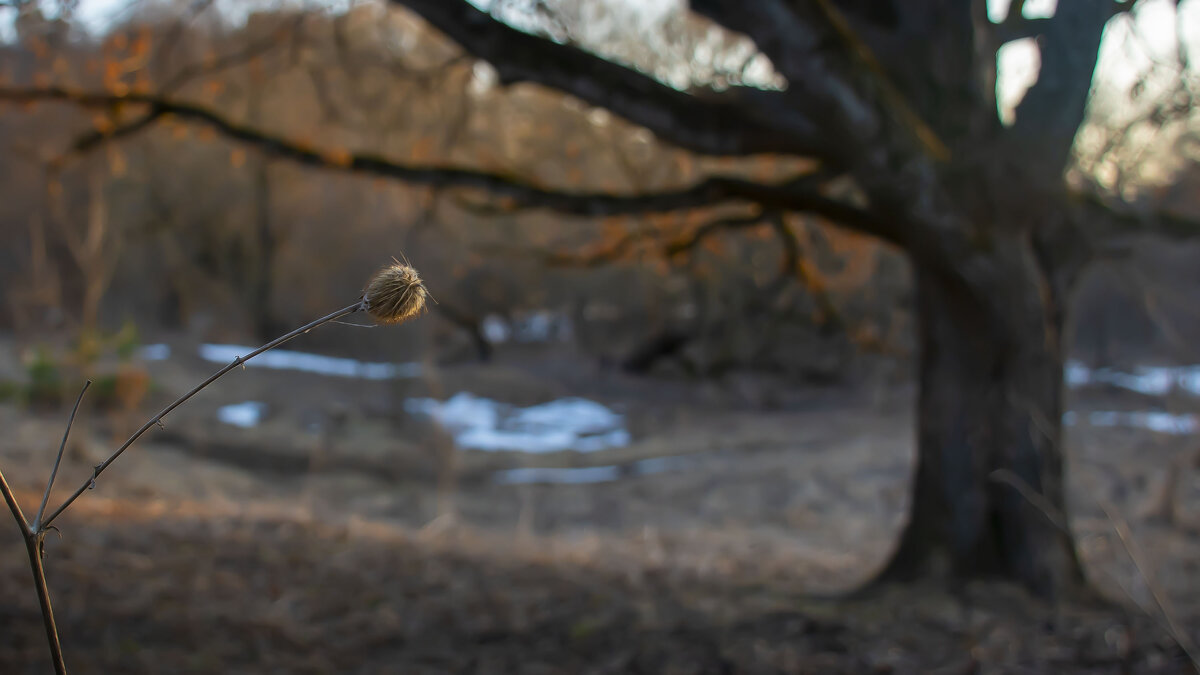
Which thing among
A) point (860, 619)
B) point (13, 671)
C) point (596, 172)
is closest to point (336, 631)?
point (13, 671)

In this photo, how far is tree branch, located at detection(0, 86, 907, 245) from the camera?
4.33m

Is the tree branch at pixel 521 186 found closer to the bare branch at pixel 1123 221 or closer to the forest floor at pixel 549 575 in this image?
the bare branch at pixel 1123 221

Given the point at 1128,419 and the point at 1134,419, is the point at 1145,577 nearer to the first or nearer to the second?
the point at 1128,419

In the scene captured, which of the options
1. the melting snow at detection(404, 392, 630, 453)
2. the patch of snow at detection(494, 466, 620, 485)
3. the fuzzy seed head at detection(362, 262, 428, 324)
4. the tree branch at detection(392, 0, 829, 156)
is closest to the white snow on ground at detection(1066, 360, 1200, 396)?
the melting snow at detection(404, 392, 630, 453)

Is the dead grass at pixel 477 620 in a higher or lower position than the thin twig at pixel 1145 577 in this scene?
lower

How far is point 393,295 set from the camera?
46.6 inches

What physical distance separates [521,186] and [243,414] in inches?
546

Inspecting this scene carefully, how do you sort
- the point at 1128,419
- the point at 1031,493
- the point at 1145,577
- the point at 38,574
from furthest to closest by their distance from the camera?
the point at 1128,419, the point at 1031,493, the point at 1145,577, the point at 38,574

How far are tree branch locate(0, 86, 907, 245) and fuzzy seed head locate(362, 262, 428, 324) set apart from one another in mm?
3266

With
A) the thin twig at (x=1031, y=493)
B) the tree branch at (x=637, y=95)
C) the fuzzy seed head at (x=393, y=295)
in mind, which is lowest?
the thin twig at (x=1031, y=493)

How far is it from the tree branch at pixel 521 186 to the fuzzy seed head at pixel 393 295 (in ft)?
10.7

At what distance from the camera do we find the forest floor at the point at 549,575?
3451mm

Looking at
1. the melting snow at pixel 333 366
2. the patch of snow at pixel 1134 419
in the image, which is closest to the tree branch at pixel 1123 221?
the patch of snow at pixel 1134 419

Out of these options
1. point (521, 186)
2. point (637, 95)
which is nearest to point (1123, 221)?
point (637, 95)
